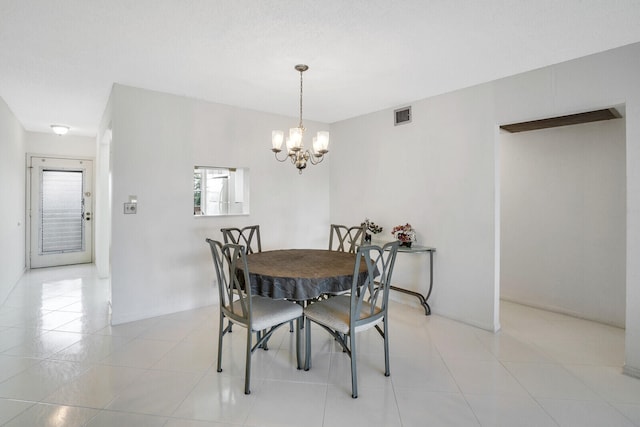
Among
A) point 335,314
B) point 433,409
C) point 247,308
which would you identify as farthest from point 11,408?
point 433,409

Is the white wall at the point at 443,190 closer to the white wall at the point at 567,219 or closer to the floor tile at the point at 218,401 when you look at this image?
the white wall at the point at 567,219

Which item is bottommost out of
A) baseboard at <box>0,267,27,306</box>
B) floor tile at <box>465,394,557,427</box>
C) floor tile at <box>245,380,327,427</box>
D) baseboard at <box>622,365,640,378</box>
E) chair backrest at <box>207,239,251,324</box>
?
floor tile at <box>245,380,327,427</box>

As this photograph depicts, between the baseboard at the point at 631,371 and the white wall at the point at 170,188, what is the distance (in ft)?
12.2

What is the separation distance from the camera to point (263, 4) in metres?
1.96

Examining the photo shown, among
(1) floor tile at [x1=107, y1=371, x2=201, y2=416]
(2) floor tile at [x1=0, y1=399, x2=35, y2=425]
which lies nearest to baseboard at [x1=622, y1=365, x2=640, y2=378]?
(1) floor tile at [x1=107, y1=371, x2=201, y2=416]

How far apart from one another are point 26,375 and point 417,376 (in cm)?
286

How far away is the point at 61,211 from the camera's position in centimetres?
607

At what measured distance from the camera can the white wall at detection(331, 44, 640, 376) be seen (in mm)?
2438

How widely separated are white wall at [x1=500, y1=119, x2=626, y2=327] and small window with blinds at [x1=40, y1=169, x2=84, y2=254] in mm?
7363

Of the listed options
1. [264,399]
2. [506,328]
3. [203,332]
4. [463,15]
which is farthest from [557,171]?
[203,332]

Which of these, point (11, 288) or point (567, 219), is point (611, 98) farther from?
point (11, 288)

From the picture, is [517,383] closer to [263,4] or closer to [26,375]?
[263,4]

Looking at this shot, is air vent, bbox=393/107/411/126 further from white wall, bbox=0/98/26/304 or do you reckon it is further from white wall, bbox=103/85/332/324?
white wall, bbox=0/98/26/304

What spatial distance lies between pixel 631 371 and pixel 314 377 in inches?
92.7
